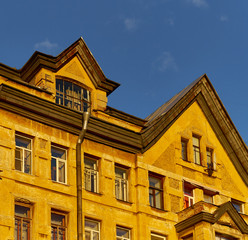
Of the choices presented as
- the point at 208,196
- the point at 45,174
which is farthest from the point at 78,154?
the point at 208,196

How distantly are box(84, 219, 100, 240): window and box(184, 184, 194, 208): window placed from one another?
20.6 ft

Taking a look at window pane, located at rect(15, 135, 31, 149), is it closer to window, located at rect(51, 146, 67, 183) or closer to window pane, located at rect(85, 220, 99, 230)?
window, located at rect(51, 146, 67, 183)

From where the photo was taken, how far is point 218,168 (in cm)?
4256

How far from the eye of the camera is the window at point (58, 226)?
34.1 m

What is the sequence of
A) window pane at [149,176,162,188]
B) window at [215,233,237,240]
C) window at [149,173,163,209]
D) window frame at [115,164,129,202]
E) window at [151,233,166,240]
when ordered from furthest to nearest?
window pane at [149,176,162,188], window at [149,173,163,209], window at [215,233,237,240], window frame at [115,164,129,202], window at [151,233,166,240]

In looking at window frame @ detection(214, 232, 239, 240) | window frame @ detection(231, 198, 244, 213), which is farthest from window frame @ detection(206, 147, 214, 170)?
window frame @ detection(214, 232, 239, 240)

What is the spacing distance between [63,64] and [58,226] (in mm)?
8524

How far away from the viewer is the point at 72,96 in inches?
1505

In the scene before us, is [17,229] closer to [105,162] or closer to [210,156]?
[105,162]

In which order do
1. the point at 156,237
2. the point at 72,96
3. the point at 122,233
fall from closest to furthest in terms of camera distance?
the point at 122,233, the point at 156,237, the point at 72,96

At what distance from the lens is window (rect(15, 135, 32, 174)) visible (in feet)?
113

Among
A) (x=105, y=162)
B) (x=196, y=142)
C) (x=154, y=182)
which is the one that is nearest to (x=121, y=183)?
(x=105, y=162)

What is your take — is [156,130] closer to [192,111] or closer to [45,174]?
[192,111]

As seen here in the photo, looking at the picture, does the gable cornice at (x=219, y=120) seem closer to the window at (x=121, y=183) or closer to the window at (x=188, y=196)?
the window at (x=188, y=196)
